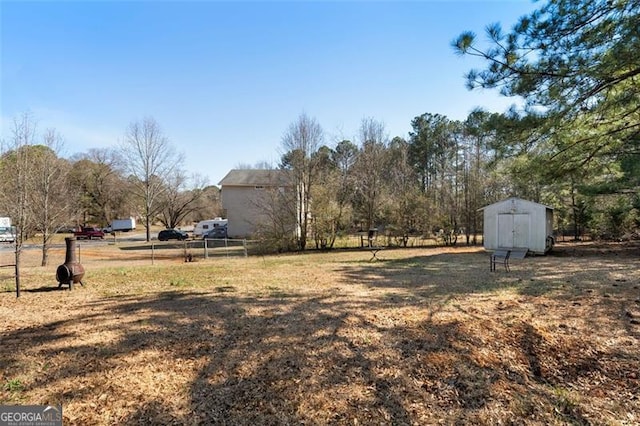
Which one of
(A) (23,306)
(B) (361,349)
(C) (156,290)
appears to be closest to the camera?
(B) (361,349)

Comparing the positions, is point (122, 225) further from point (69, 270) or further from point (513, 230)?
point (513, 230)

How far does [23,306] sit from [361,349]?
19.5ft

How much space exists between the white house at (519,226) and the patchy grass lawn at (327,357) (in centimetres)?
921

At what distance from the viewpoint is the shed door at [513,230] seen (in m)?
15.3

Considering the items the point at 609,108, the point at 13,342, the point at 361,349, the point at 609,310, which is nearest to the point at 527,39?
the point at 609,108

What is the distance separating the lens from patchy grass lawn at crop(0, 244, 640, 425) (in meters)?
2.80

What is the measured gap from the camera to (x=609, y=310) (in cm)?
528

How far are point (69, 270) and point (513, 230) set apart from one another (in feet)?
55.5

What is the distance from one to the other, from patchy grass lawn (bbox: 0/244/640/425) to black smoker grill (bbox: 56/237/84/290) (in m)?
0.57

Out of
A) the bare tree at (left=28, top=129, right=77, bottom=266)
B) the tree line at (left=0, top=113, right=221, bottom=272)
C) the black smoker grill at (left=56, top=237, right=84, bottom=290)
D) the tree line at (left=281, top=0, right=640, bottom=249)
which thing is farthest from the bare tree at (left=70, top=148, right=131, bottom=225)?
the tree line at (left=281, top=0, right=640, bottom=249)

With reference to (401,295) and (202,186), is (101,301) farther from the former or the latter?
(202,186)

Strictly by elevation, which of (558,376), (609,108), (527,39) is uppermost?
(527,39)

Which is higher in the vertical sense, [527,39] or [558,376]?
[527,39]

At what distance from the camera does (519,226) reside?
1548 cm
